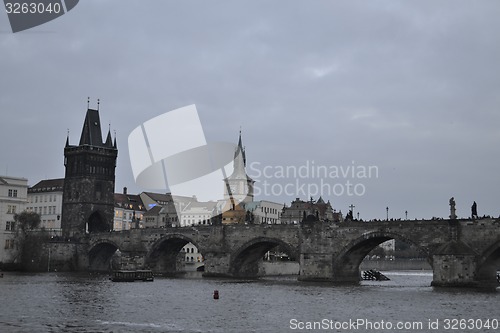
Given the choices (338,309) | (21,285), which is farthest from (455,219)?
(21,285)

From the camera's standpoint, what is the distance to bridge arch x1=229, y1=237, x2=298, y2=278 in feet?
316

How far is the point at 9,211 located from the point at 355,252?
58241 mm

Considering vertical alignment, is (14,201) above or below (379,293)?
above

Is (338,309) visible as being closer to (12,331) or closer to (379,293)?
(379,293)

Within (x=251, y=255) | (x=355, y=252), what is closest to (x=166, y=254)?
(x=251, y=255)

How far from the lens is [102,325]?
39406mm

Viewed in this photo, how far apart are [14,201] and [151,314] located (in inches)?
2917

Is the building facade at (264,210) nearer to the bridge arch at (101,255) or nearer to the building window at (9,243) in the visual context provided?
the bridge arch at (101,255)

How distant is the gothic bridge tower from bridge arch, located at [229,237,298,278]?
40673mm

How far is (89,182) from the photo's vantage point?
445 feet

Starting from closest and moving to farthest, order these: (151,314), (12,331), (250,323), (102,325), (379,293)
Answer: (12,331)
(102,325)
(250,323)
(151,314)
(379,293)

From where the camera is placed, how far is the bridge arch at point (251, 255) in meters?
96.4

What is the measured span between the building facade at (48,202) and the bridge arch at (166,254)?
143ft

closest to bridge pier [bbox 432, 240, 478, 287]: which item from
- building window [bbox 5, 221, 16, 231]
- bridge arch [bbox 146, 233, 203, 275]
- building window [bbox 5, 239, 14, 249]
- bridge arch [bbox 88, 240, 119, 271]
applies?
bridge arch [bbox 146, 233, 203, 275]
